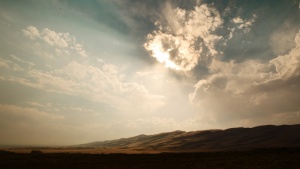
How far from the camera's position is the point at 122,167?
1148 inches

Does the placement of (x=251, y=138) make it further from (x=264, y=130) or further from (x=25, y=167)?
(x=25, y=167)

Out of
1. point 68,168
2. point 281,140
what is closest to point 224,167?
point 68,168

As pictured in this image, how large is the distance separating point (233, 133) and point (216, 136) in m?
8.22

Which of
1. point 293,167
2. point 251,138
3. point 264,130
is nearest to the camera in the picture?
point 293,167

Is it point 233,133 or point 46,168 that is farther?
point 233,133

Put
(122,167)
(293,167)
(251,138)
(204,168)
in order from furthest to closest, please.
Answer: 1. (251,138)
2. (122,167)
3. (204,168)
4. (293,167)

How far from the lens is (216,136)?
99.5 m

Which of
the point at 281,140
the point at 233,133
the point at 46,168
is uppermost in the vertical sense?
the point at 233,133

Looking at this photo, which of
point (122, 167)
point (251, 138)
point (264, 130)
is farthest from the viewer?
point (264, 130)

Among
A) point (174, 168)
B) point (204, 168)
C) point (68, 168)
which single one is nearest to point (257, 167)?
point (204, 168)

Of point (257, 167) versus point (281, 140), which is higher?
point (281, 140)

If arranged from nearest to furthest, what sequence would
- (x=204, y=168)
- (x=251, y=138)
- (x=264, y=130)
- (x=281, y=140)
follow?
(x=204, y=168), (x=281, y=140), (x=251, y=138), (x=264, y=130)

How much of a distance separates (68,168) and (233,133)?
87.8 m

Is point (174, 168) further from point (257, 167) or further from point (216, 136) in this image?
point (216, 136)
